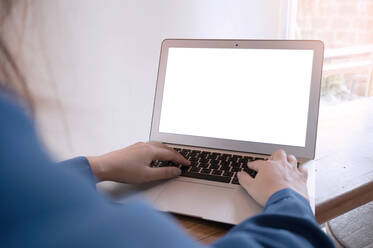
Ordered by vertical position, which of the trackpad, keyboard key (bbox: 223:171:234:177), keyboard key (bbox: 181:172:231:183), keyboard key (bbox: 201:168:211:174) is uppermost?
keyboard key (bbox: 223:171:234:177)

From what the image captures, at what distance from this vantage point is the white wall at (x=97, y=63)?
34.6 inches

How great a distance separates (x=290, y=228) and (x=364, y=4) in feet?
7.99

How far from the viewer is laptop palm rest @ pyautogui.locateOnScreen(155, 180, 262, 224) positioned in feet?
2.26

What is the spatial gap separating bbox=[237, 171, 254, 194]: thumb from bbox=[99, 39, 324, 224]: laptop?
4cm

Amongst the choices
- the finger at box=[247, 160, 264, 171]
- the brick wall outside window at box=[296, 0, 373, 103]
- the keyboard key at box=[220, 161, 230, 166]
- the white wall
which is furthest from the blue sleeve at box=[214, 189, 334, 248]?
the brick wall outside window at box=[296, 0, 373, 103]

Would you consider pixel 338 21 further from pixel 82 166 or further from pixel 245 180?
pixel 82 166

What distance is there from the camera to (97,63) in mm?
1050

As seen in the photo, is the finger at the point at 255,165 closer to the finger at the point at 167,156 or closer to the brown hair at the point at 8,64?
the finger at the point at 167,156

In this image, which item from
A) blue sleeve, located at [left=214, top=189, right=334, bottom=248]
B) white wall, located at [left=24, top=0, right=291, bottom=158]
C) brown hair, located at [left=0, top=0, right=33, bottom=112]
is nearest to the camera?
A: blue sleeve, located at [left=214, top=189, right=334, bottom=248]

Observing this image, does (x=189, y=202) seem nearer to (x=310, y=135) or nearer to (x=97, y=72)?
(x=310, y=135)

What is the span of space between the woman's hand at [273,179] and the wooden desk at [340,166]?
3.1 inches

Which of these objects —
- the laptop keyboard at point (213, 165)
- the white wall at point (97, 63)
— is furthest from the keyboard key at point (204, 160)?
the white wall at point (97, 63)

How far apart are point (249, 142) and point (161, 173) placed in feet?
0.85

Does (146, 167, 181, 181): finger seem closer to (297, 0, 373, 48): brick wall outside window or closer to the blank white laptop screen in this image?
the blank white laptop screen
